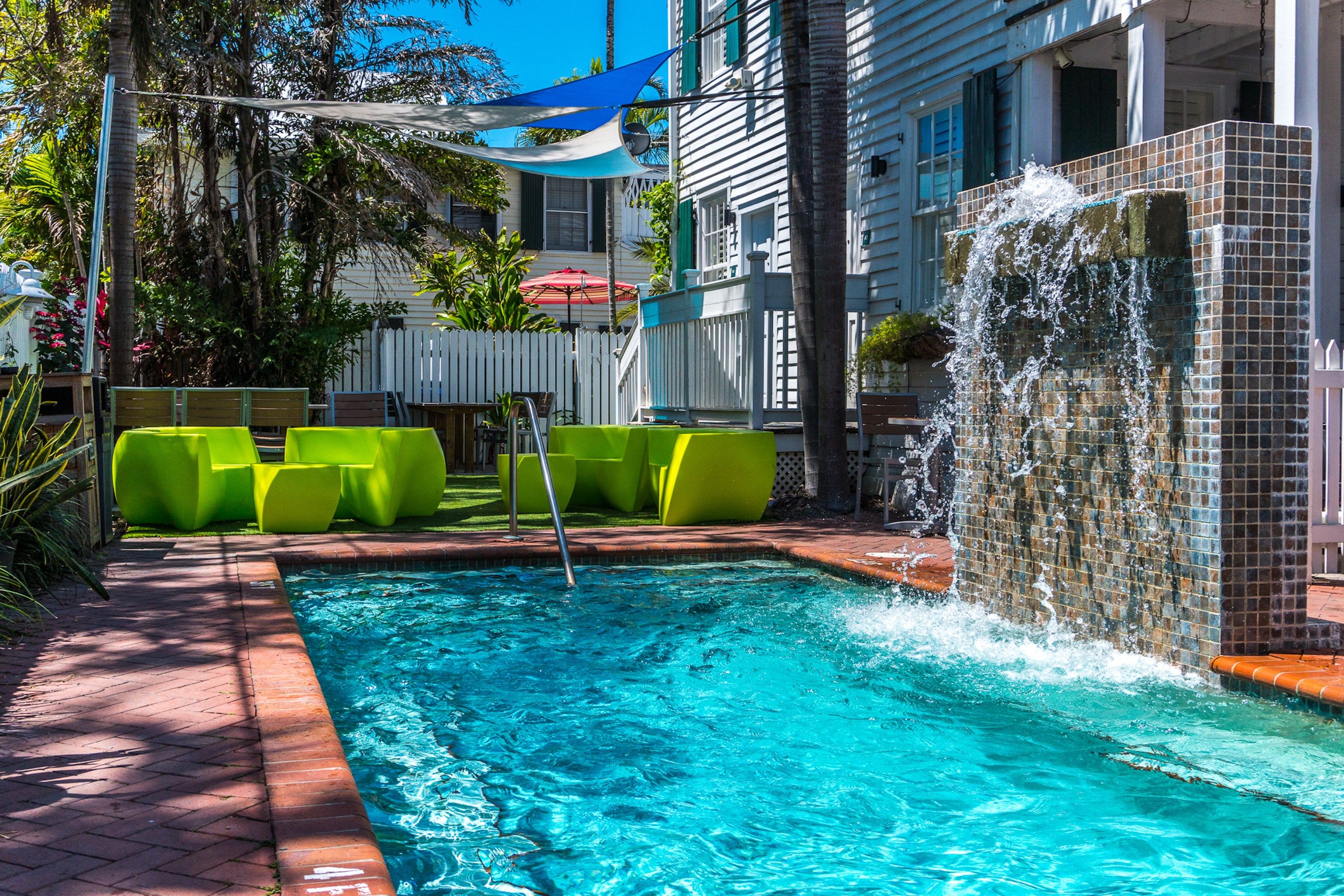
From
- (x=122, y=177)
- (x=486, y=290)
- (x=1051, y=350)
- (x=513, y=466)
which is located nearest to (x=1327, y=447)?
(x=1051, y=350)

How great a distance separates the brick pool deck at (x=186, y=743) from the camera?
218 cm

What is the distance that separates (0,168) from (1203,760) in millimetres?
16345

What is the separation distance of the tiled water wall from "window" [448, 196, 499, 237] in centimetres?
2005

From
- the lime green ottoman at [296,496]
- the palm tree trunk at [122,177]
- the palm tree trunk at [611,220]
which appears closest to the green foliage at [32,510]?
the lime green ottoman at [296,496]

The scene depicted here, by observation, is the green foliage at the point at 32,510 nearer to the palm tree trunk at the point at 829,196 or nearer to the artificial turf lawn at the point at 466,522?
the artificial turf lawn at the point at 466,522

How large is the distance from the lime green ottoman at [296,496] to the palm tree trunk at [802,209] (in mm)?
3723

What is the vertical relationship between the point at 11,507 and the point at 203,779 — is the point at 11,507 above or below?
above

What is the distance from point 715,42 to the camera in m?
14.6

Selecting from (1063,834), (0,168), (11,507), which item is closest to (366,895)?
(1063,834)

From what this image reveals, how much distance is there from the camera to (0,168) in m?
15.1

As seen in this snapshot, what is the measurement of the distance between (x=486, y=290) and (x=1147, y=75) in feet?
50.0

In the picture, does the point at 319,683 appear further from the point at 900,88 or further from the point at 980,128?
the point at 900,88

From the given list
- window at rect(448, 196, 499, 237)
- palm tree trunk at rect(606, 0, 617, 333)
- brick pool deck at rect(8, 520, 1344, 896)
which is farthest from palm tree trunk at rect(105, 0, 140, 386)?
window at rect(448, 196, 499, 237)

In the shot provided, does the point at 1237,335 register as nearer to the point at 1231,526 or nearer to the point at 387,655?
the point at 1231,526
